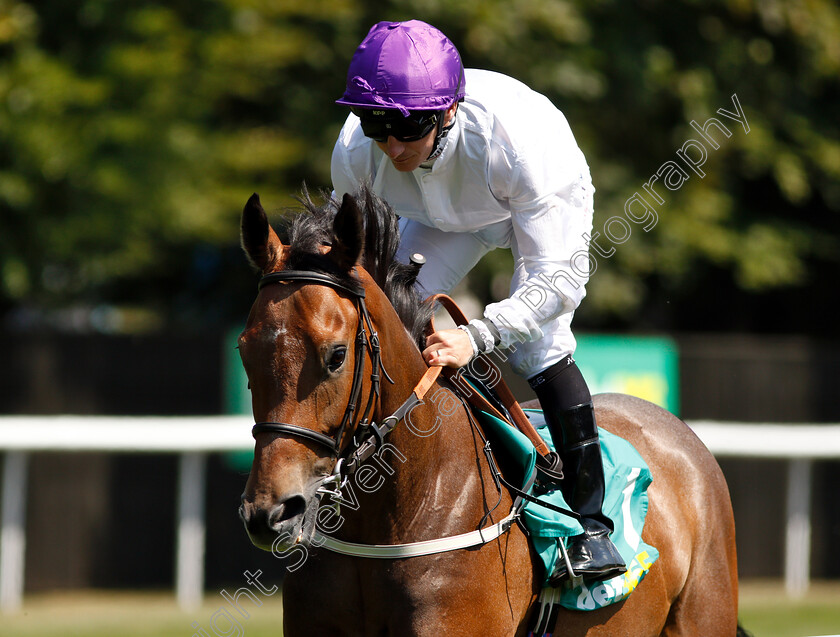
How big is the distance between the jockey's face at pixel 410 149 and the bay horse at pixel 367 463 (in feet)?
0.68

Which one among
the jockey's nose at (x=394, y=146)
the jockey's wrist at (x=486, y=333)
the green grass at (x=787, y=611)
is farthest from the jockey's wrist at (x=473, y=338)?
the green grass at (x=787, y=611)

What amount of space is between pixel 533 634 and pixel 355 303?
50.0 inches

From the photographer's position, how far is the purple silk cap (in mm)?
3018

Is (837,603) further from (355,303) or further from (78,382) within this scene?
(355,303)

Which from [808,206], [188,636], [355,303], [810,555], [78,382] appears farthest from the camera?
[808,206]

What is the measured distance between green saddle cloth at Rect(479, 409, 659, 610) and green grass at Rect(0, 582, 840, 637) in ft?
11.2

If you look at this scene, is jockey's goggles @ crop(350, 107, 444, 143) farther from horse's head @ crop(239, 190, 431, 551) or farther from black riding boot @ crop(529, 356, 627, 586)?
black riding boot @ crop(529, 356, 627, 586)

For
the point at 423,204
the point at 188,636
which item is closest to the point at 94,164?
the point at 188,636

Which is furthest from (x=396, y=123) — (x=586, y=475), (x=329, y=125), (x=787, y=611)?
(x=329, y=125)

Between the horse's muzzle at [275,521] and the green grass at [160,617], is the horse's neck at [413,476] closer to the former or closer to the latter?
the horse's muzzle at [275,521]

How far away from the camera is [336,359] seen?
2.64 m

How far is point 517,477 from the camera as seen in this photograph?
3307mm

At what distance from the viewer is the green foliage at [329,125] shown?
26.8ft

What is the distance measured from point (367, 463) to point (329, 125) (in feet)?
23.4
